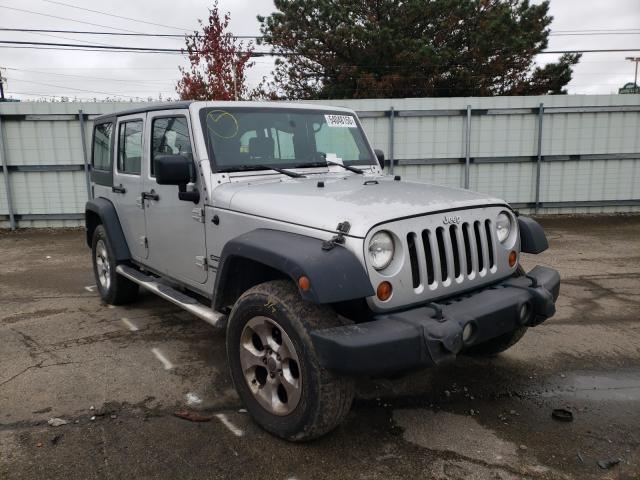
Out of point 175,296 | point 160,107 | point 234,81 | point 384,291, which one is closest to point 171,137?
point 160,107

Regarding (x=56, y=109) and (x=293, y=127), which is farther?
(x=56, y=109)

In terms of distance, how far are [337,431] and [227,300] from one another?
1.06 metres

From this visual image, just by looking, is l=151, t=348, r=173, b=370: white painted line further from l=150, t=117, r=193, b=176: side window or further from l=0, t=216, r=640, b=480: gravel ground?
l=150, t=117, r=193, b=176: side window

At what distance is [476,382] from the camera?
3676mm

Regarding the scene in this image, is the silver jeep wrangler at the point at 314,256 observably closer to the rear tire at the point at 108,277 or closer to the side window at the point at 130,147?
the side window at the point at 130,147


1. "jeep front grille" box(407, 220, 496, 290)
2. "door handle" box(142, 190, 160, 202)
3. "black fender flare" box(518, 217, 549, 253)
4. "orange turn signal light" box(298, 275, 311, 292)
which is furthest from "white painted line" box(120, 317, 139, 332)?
"black fender flare" box(518, 217, 549, 253)

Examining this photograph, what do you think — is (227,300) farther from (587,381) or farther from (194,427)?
(587,381)

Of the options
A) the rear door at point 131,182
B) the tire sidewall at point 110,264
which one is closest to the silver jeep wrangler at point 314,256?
the rear door at point 131,182

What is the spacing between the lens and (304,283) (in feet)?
8.16

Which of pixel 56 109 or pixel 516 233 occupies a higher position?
pixel 56 109

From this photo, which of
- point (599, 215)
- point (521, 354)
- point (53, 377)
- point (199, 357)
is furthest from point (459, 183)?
point (53, 377)

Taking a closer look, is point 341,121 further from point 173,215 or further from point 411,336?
point 411,336

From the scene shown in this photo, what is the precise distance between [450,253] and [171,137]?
7.85 feet

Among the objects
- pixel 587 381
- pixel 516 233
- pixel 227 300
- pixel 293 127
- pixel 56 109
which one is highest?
pixel 56 109
